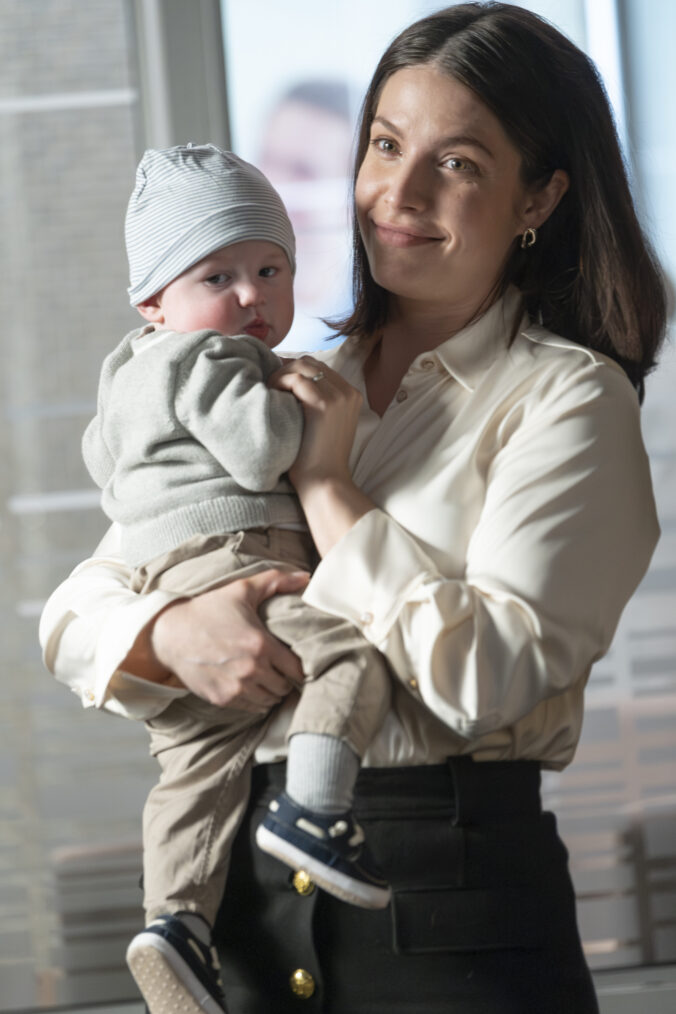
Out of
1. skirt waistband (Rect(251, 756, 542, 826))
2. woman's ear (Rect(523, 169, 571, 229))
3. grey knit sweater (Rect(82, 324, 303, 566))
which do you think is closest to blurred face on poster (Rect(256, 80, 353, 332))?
woman's ear (Rect(523, 169, 571, 229))

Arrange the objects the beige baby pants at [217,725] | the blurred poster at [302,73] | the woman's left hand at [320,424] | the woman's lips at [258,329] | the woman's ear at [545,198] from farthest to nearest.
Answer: the blurred poster at [302,73], the woman's ear at [545,198], the woman's lips at [258,329], the woman's left hand at [320,424], the beige baby pants at [217,725]

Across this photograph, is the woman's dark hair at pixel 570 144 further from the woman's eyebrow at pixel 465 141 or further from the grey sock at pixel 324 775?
the grey sock at pixel 324 775

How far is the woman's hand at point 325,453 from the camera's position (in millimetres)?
1389

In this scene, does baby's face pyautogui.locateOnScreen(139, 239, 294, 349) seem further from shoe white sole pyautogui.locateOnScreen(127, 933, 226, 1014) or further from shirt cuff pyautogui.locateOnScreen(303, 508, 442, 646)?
shoe white sole pyautogui.locateOnScreen(127, 933, 226, 1014)

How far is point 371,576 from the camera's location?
132cm

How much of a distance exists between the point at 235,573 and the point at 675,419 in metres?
2.09

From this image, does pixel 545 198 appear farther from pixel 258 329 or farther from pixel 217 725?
pixel 217 725

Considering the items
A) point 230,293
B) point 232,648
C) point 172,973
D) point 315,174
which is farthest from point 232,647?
point 315,174

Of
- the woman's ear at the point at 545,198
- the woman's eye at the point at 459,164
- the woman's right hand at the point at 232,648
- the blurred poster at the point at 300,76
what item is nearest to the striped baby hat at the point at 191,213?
the woman's eye at the point at 459,164

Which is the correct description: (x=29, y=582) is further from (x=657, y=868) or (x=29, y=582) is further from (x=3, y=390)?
(x=657, y=868)

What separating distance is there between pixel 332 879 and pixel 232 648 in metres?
0.29

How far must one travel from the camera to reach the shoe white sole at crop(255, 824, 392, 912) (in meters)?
1.21

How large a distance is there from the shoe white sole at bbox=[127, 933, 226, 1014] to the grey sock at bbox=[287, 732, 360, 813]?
23 centimetres

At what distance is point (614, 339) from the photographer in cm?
160
